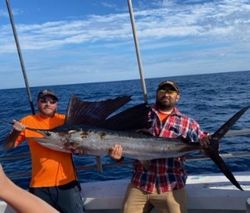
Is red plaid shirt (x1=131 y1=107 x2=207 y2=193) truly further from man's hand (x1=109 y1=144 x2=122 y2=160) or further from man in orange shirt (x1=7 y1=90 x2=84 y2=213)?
man in orange shirt (x1=7 y1=90 x2=84 y2=213)

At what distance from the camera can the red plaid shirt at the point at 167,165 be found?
103 inches

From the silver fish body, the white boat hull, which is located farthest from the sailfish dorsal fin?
the white boat hull

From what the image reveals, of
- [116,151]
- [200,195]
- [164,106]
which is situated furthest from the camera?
[200,195]

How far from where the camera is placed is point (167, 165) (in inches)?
104

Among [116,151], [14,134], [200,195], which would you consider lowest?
[200,195]

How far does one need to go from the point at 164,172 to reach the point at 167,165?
0.15 feet

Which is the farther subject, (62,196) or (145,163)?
(62,196)

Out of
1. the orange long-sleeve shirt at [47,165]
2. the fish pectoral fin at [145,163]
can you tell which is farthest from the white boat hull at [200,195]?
A: the fish pectoral fin at [145,163]

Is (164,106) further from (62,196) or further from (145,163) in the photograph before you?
(62,196)

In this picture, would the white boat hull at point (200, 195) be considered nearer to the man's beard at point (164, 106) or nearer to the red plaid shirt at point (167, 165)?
the red plaid shirt at point (167, 165)

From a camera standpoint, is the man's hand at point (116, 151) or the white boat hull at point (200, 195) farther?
the white boat hull at point (200, 195)

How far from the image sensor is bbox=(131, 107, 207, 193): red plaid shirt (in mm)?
2627

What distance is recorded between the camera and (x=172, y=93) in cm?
264

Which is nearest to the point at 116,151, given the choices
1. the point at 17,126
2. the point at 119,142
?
the point at 119,142
